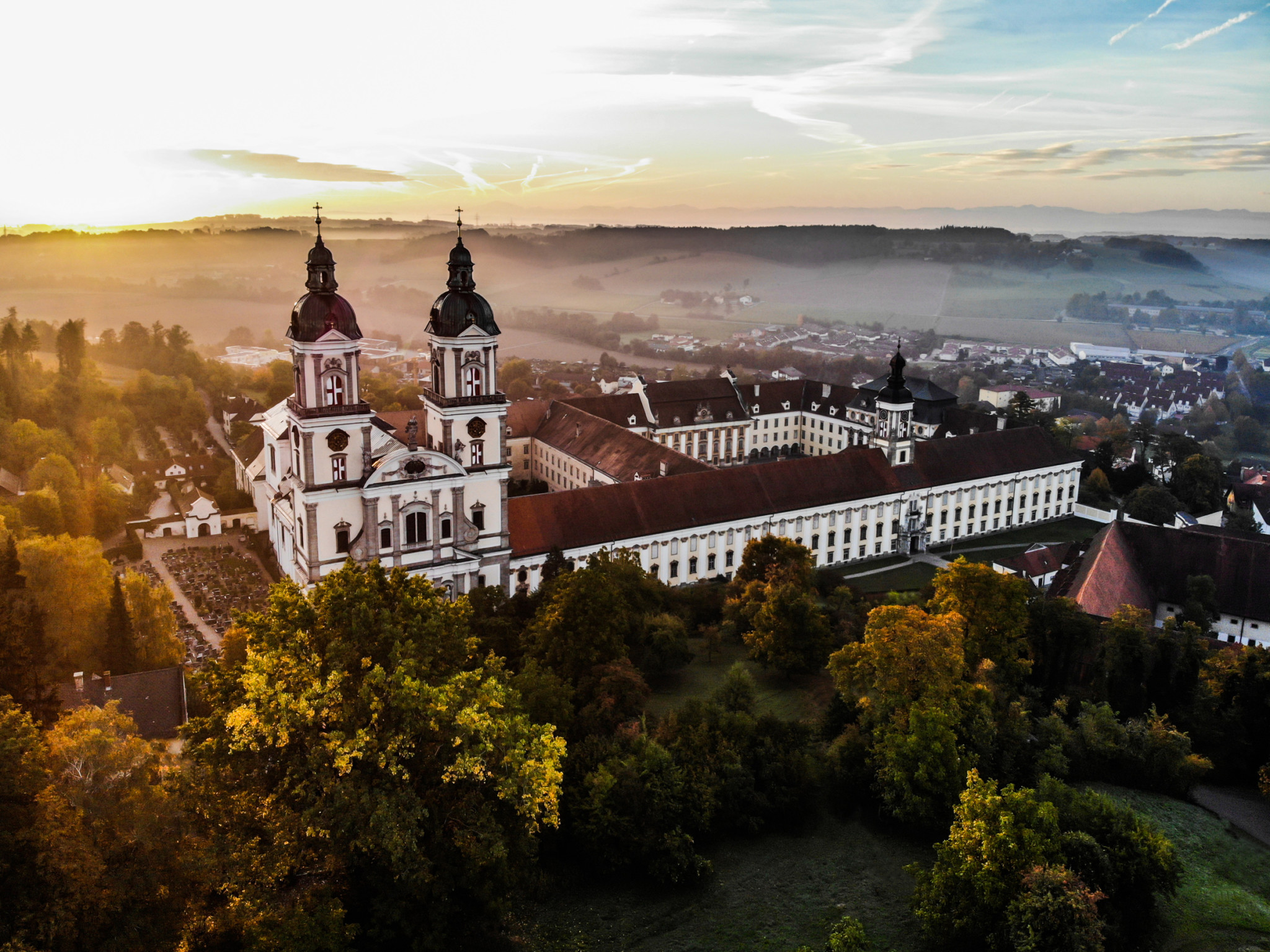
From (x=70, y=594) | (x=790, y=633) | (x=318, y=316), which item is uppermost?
(x=318, y=316)

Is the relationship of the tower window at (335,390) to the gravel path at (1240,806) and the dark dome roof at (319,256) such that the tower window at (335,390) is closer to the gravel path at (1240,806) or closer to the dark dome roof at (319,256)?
the dark dome roof at (319,256)

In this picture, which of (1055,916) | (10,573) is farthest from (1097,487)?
(10,573)

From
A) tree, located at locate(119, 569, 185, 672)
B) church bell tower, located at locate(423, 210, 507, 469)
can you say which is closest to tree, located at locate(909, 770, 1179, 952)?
church bell tower, located at locate(423, 210, 507, 469)

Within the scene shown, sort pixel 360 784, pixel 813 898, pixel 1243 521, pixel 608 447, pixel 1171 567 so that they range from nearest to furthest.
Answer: pixel 360 784
pixel 813 898
pixel 1171 567
pixel 608 447
pixel 1243 521

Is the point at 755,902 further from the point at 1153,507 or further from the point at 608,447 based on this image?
the point at 1153,507

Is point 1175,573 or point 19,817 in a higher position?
point 19,817
